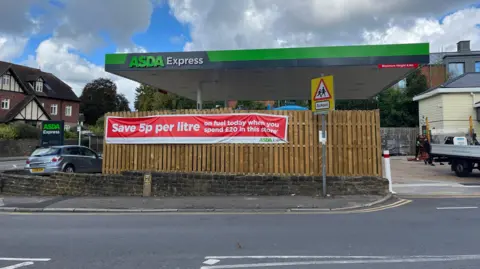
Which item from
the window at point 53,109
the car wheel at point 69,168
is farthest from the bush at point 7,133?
the car wheel at point 69,168

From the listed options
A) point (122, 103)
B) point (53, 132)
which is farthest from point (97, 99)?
point (53, 132)

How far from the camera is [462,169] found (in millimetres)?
16047

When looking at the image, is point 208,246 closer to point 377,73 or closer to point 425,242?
point 425,242

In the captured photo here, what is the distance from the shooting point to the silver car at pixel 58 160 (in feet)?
47.9

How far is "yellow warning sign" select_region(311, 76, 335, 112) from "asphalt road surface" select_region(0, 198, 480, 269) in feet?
10.7

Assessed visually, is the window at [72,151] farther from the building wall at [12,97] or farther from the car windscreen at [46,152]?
the building wall at [12,97]

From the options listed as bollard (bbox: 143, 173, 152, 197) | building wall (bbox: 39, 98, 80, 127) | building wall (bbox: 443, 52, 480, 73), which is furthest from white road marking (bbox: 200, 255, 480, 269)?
building wall (bbox: 39, 98, 80, 127)

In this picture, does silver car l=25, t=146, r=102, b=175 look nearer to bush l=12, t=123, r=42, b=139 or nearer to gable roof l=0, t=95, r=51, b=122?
bush l=12, t=123, r=42, b=139

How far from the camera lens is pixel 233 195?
1115 cm

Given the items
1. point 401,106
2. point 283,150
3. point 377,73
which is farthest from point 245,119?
point 401,106

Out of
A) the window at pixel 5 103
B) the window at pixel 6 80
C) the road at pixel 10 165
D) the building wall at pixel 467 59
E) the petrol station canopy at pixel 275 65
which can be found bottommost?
the road at pixel 10 165

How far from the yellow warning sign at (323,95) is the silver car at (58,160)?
1010 cm

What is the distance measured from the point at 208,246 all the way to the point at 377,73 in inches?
443

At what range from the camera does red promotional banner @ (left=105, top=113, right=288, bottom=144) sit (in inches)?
451
